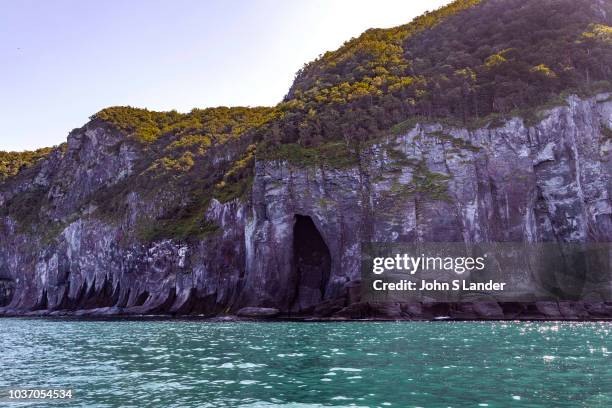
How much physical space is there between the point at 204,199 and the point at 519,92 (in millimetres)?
54611

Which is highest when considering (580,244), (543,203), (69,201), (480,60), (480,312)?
(480,60)

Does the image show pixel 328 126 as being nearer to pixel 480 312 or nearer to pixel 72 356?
pixel 480 312

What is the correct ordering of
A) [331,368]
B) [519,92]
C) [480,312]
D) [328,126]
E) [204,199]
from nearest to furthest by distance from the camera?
[331,368] → [480,312] → [519,92] → [328,126] → [204,199]

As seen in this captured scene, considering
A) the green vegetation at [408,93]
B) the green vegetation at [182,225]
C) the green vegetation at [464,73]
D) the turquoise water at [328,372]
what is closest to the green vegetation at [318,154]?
the green vegetation at [408,93]

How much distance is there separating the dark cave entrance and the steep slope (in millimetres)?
191

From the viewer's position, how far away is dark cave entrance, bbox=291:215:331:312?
219 feet

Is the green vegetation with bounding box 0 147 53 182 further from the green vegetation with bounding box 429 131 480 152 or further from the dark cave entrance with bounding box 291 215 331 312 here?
the green vegetation with bounding box 429 131 480 152

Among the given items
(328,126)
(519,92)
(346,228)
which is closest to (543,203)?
(519,92)

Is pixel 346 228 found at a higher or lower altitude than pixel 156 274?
higher

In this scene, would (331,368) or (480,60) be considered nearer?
(331,368)

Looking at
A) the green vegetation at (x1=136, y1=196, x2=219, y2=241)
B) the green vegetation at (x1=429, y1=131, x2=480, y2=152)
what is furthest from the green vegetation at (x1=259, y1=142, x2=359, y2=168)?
the green vegetation at (x1=136, y1=196, x2=219, y2=241)

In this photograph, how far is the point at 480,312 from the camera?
54.2 metres

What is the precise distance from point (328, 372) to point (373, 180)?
47.0 m

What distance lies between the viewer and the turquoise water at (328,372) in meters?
13.5
